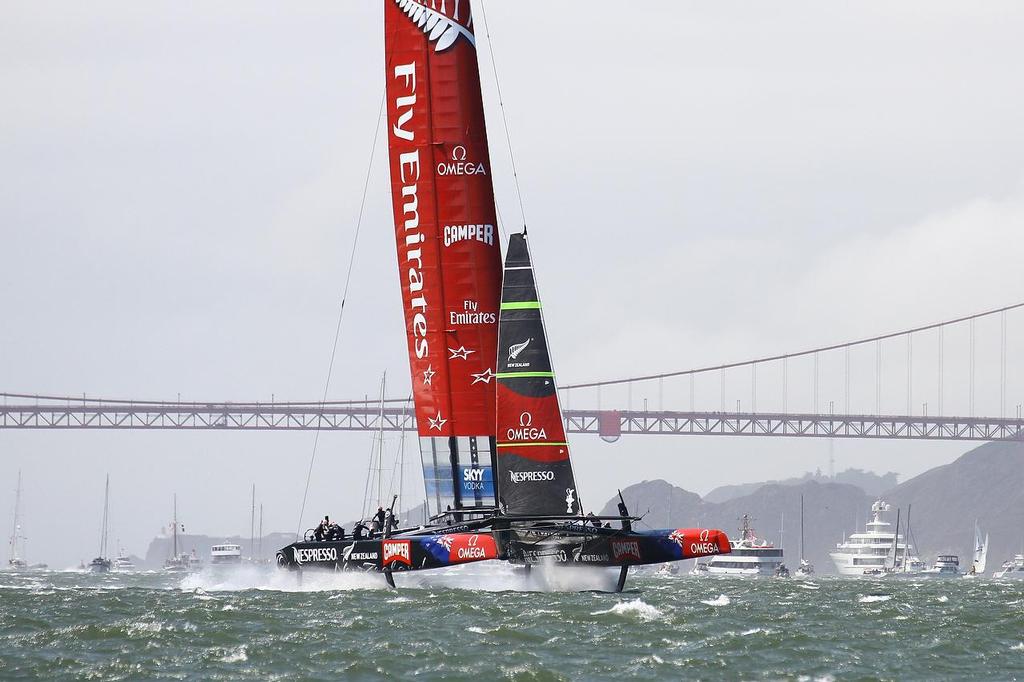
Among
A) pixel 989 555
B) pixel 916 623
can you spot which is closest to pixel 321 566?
pixel 916 623

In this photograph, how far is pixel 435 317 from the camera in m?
24.2

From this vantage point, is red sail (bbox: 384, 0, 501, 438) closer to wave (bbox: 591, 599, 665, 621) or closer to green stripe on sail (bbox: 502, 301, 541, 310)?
green stripe on sail (bbox: 502, 301, 541, 310)

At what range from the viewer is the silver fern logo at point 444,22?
24.2 metres

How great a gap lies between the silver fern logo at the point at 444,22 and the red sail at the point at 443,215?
0.01 m

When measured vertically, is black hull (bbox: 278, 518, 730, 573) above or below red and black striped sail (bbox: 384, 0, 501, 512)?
below

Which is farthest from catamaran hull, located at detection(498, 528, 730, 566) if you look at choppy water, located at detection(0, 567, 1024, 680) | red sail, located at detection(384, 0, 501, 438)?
red sail, located at detection(384, 0, 501, 438)

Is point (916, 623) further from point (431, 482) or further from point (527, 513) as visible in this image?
point (431, 482)

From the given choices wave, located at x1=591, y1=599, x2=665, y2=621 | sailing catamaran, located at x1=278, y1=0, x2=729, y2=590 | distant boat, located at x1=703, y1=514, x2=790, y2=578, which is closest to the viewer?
wave, located at x1=591, y1=599, x2=665, y2=621

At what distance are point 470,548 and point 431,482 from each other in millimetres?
3206

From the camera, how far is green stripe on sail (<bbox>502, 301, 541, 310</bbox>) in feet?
73.1

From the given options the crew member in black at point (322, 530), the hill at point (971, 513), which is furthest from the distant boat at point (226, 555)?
the hill at point (971, 513)

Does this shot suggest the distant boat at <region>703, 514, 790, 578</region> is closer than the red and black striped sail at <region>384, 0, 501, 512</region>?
No

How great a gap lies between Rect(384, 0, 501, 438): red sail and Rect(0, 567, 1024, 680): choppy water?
2907mm

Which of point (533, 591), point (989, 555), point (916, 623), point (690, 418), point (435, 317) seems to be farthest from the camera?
point (989, 555)
